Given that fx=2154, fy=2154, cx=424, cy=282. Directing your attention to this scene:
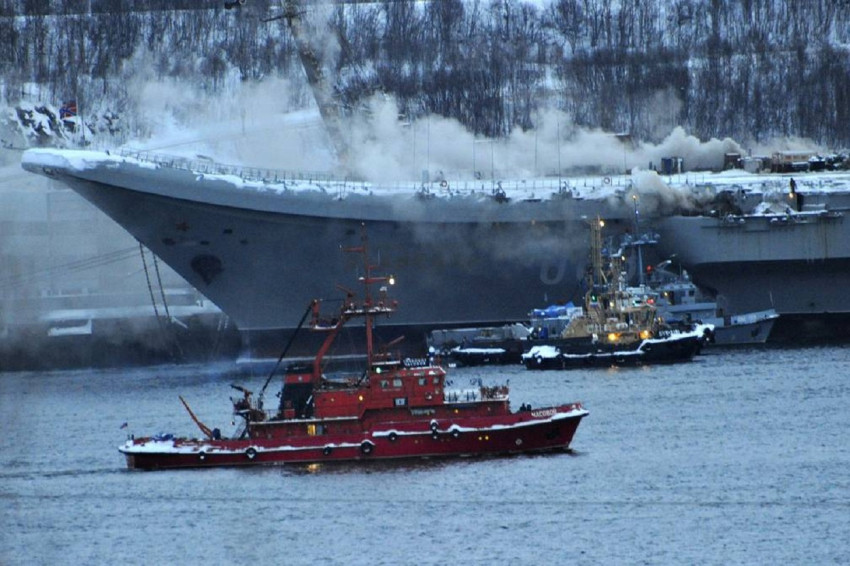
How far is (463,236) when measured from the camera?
70375mm

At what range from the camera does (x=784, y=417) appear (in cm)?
4666

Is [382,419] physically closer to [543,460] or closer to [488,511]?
[543,460]

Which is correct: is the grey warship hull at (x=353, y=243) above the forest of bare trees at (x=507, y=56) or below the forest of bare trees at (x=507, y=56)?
below

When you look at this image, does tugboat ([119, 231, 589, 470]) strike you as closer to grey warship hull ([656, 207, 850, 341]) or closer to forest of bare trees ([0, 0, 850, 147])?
grey warship hull ([656, 207, 850, 341])

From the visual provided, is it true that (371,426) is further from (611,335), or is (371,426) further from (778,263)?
(778,263)

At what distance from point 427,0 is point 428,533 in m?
68.3

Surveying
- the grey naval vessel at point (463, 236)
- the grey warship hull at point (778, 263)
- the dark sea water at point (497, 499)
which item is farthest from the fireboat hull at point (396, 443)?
the grey warship hull at point (778, 263)

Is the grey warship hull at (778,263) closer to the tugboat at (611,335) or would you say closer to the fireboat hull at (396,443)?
the tugboat at (611,335)

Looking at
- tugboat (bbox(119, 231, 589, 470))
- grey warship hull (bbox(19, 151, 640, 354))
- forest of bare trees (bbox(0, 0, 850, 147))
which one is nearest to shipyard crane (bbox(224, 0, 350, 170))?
forest of bare trees (bbox(0, 0, 850, 147))

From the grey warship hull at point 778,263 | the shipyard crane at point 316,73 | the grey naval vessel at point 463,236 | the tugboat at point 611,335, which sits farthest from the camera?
the shipyard crane at point 316,73

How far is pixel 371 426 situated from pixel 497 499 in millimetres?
5250

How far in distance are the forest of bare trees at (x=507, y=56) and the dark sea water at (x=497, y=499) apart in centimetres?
3562

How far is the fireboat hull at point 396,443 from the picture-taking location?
41.6m

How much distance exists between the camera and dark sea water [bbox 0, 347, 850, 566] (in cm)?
3381
